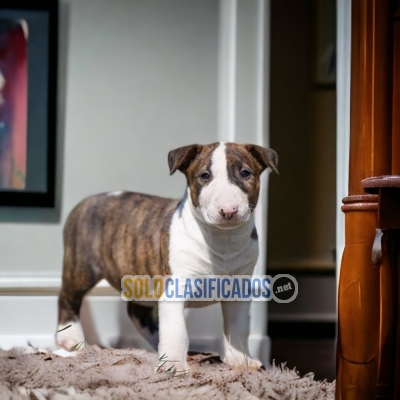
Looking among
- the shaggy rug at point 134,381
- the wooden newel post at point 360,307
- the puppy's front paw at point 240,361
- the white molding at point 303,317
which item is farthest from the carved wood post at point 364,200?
the white molding at point 303,317

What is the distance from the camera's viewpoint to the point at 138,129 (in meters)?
1.34

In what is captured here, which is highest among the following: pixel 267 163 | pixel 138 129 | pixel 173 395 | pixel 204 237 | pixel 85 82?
pixel 85 82

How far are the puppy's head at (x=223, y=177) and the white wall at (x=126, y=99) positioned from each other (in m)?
0.28

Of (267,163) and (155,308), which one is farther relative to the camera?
(155,308)

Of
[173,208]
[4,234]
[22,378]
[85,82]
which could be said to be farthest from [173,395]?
[85,82]

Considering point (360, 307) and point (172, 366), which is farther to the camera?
point (172, 366)

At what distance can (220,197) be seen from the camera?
3.22 feet

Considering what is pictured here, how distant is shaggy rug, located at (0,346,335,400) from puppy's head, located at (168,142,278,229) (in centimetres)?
29

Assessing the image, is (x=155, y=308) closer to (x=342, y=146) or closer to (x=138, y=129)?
(x=138, y=129)

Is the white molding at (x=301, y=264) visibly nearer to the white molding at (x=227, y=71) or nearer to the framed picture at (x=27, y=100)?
the white molding at (x=227, y=71)

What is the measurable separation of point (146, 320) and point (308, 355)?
43 cm

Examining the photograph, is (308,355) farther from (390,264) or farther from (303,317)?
(390,264)

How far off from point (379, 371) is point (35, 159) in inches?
36.0

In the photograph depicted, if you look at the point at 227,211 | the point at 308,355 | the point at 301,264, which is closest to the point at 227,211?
the point at 227,211
